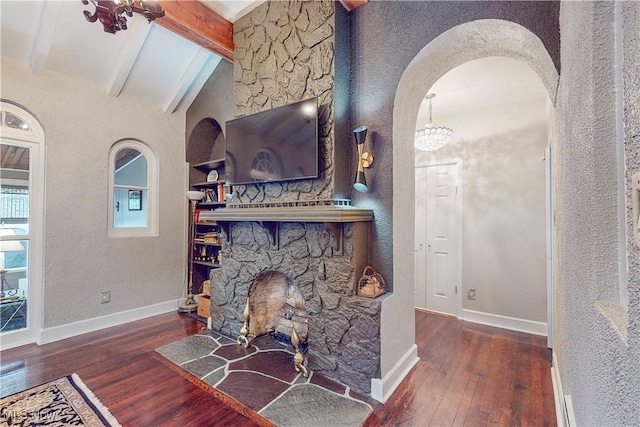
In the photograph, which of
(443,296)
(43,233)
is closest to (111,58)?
(43,233)

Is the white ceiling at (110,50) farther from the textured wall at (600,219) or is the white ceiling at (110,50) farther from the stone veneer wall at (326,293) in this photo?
the textured wall at (600,219)

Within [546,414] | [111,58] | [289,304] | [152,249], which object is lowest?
[546,414]

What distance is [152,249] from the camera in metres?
3.71

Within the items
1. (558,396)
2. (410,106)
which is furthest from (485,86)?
(558,396)

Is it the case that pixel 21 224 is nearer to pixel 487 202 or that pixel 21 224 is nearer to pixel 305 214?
pixel 305 214

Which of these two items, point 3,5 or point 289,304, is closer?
point 3,5

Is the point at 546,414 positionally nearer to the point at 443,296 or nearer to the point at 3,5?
the point at 443,296

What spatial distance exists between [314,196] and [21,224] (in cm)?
297

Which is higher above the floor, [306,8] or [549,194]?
[306,8]

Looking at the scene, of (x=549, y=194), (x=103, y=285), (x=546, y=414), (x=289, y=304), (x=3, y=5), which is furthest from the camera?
(x=103, y=285)

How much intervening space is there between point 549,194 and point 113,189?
15.4 ft

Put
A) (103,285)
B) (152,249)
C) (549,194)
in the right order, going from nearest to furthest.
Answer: (549,194), (103,285), (152,249)

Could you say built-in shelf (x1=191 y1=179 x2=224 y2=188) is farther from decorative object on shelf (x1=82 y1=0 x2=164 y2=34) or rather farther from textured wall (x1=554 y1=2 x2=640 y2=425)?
textured wall (x1=554 y1=2 x2=640 y2=425)

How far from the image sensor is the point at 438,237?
3885 millimetres
